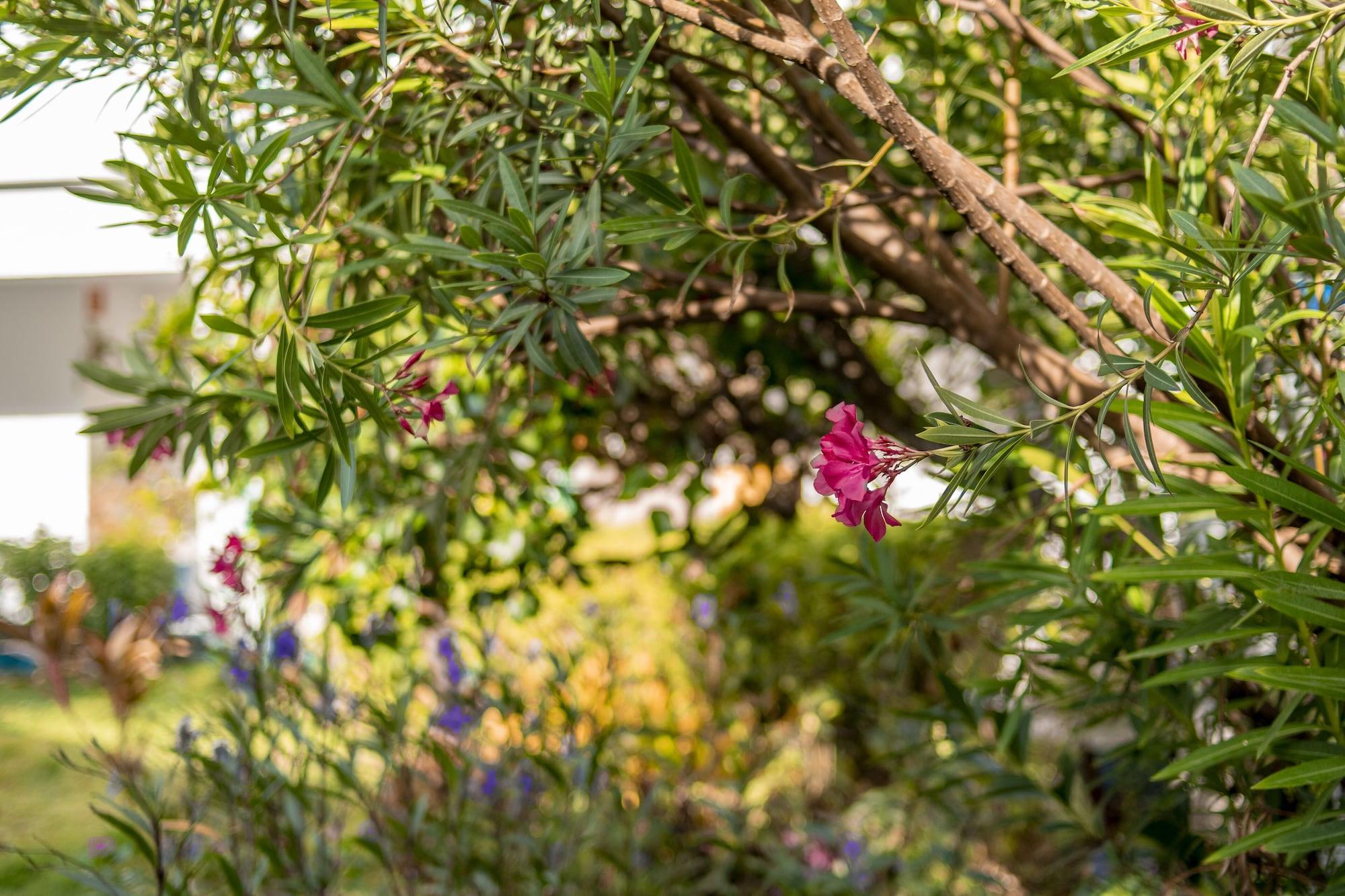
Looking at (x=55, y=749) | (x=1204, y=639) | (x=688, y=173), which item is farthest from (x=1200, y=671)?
(x=55, y=749)

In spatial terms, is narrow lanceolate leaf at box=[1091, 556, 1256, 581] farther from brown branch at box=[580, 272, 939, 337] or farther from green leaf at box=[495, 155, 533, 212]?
green leaf at box=[495, 155, 533, 212]

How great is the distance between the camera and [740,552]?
2816 millimetres

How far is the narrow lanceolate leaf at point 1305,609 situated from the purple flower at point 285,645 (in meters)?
1.53

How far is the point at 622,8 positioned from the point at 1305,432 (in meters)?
0.78

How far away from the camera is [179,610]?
2.08 m

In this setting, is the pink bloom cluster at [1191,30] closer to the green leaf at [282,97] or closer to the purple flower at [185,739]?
the green leaf at [282,97]

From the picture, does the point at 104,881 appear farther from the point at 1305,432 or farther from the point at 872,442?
the point at 1305,432

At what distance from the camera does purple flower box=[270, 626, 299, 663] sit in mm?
1743

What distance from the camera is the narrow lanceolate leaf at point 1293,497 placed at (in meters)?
0.74

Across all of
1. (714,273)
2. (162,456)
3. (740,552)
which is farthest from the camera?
(740,552)

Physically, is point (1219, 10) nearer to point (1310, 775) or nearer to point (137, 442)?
point (1310, 775)

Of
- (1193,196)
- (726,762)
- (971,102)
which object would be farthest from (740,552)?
(1193,196)

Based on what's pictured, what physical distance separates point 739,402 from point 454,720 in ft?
3.05

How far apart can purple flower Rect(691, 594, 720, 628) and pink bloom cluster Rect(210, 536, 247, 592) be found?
1.27m
